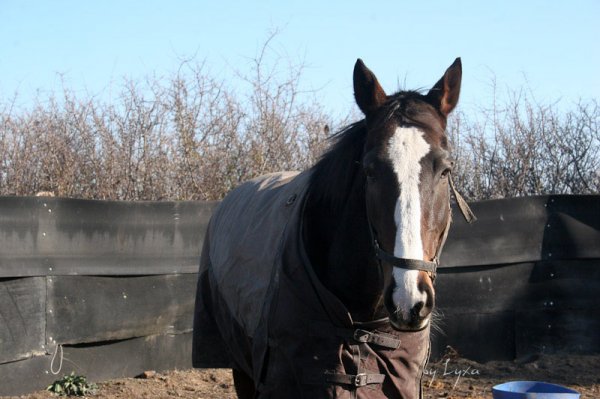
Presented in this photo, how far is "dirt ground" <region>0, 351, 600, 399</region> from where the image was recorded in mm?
6059

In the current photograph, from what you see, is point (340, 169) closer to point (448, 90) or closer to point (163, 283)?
point (448, 90)

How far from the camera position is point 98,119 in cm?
819

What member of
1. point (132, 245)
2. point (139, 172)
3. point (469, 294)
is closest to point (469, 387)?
point (469, 294)

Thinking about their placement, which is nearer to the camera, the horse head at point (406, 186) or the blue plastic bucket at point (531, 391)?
the horse head at point (406, 186)

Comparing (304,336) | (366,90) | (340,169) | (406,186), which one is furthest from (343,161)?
(304,336)

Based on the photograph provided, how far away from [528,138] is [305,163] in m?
2.45

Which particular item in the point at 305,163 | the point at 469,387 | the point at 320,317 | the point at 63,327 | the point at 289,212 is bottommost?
the point at 469,387

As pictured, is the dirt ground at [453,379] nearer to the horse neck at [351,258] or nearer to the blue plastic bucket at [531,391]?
the blue plastic bucket at [531,391]

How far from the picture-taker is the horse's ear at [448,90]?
3.09 metres

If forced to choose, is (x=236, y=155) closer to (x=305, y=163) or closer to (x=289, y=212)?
(x=305, y=163)

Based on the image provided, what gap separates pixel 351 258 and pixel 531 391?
2.16m

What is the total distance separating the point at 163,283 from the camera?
6625 millimetres

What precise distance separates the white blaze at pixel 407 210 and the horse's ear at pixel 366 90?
263 mm

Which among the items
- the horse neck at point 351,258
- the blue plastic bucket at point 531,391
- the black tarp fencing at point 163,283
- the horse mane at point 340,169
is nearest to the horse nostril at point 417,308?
the horse neck at point 351,258
